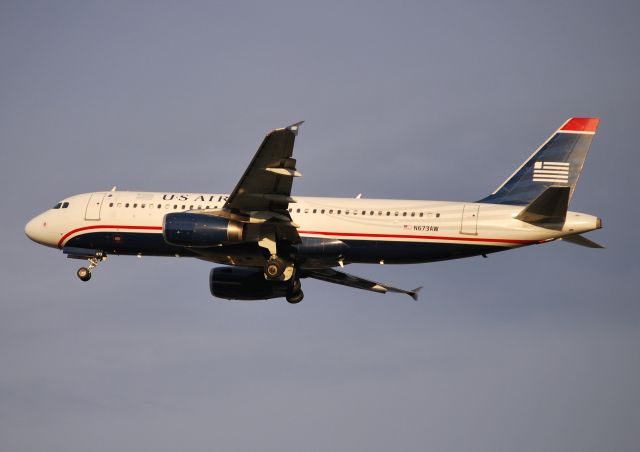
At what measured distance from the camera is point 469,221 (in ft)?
196

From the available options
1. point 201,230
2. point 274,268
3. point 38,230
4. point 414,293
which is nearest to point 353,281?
point 414,293

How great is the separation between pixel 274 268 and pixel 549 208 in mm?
13492

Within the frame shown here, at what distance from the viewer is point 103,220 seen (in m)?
64.4

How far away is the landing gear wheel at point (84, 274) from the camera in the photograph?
65875 mm

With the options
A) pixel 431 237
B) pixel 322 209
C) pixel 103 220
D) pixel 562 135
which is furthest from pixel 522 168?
A: pixel 103 220

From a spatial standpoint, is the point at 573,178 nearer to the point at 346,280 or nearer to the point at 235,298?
the point at 346,280

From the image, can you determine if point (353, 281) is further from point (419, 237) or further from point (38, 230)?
point (38, 230)

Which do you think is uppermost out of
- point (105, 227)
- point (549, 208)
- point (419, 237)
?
point (549, 208)

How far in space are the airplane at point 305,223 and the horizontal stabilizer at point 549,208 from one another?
0.05 meters

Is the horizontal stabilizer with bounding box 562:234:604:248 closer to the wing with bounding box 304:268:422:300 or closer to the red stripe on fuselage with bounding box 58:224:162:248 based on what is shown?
the wing with bounding box 304:268:422:300

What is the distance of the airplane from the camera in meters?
57.6

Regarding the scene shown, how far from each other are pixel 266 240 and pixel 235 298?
334 inches

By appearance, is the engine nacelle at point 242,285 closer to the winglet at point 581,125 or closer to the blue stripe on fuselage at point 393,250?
the blue stripe on fuselage at point 393,250

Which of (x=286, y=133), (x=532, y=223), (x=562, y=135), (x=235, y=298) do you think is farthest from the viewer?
(x=235, y=298)
